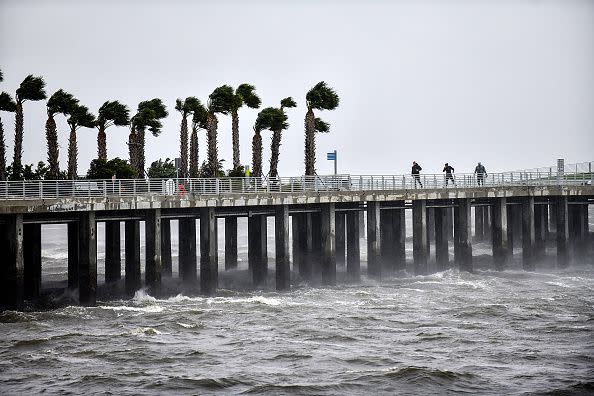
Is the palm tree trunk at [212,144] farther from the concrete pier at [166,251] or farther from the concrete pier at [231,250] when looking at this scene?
the concrete pier at [166,251]

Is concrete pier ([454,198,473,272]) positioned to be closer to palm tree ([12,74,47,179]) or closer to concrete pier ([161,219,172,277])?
concrete pier ([161,219,172,277])

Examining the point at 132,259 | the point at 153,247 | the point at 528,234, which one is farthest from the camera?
the point at 528,234

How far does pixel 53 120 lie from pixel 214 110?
449 inches

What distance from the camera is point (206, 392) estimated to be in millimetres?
25172

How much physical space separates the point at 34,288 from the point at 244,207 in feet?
38.9

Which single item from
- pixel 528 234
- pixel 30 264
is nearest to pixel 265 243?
pixel 30 264

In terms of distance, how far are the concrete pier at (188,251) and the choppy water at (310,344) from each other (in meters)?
5.43

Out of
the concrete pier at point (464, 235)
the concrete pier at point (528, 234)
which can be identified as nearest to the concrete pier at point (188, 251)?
→ the concrete pier at point (464, 235)

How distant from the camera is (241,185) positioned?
46.5m

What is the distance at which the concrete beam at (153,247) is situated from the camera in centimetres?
4166

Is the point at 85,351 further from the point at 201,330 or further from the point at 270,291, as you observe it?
the point at 270,291

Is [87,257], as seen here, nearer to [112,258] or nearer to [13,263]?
[13,263]

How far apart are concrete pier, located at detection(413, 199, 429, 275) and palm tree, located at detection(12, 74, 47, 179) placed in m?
23.9

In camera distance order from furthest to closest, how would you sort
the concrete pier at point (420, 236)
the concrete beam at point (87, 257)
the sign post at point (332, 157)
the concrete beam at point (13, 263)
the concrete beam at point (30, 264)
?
the sign post at point (332, 157)
the concrete pier at point (420, 236)
the concrete beam at point (30, 264)
the concrete beam at point (87, 257)
the concrete beam at point (13, 263)
